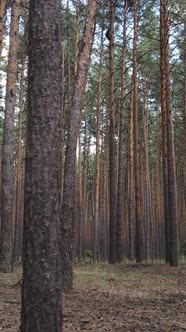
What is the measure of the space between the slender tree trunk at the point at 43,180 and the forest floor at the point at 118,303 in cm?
174

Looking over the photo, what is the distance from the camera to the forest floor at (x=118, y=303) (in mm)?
5180

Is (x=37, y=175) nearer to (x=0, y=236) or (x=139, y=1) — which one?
(x=0, y=236)

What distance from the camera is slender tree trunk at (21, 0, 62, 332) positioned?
3.30 metres

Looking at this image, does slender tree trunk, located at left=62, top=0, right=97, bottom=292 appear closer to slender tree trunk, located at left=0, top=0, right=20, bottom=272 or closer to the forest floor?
the forest floor

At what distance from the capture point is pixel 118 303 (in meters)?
7.00

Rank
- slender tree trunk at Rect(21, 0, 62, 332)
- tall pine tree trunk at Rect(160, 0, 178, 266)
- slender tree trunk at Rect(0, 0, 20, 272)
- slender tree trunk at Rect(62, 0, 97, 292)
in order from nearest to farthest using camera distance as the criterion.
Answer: slender tree trunk at Rect(21, 0, 62, 332), slender tree trunk at Rect(62, 0, 97, 292), slender tree trunk at Rect(0, 0, 20, 272), tall pine tree trunk at Rect(160, 0, 178, 266)

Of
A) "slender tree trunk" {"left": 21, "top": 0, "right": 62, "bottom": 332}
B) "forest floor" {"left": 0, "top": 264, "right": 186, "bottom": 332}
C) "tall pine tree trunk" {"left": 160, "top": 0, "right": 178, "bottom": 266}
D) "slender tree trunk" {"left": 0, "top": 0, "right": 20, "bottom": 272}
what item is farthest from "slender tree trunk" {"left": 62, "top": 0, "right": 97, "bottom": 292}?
"tall pine tree trunk" {"left": 160, "top": 0, "right": 178, "bottom": 266}

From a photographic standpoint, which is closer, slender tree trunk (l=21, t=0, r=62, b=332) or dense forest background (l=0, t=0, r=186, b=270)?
slender tree trunk (l=21, t=0, r=62, b=332)

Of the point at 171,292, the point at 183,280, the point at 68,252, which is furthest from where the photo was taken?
the point at 183,280

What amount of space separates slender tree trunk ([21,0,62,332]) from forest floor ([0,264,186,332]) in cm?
174

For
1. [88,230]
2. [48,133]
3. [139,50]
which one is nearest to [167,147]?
[139,50]

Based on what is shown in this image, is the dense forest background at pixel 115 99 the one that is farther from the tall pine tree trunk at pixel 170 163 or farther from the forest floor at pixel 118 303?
the forest floor at pixel 118 303

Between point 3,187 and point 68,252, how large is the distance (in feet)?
13.9

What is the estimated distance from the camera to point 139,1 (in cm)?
1809
